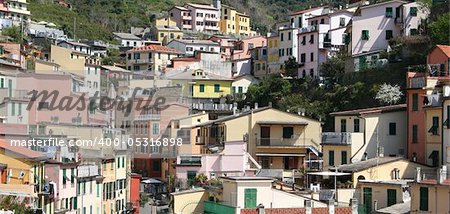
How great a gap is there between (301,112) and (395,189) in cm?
1509

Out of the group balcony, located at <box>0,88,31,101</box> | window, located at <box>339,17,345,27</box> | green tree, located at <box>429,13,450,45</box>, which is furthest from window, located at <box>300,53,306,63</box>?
balcony, located at <box>0,88,31,101</box>

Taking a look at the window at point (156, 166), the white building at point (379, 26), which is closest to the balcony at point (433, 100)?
the window at point (156, 166)

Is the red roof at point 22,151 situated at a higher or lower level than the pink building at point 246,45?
lower

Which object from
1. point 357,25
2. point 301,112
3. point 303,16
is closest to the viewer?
point 301,112

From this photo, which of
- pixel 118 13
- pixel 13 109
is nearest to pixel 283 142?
pixel 13 109

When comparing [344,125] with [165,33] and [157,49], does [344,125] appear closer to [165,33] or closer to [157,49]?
[157,49]

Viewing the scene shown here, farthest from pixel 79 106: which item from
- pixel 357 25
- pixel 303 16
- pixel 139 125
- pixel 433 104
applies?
pixel 303 16

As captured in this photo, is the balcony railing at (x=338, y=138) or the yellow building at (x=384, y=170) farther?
the balcony railing at (x=338, y=138)

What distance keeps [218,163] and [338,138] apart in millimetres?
4254

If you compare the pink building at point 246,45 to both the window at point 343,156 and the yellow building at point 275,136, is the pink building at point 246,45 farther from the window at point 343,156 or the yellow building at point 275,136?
the window at point 343,156

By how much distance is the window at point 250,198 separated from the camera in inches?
995

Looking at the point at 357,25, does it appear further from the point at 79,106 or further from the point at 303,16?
the point at 79,106

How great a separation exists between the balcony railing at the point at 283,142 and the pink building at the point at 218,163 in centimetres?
263

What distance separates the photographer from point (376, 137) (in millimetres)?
31219
